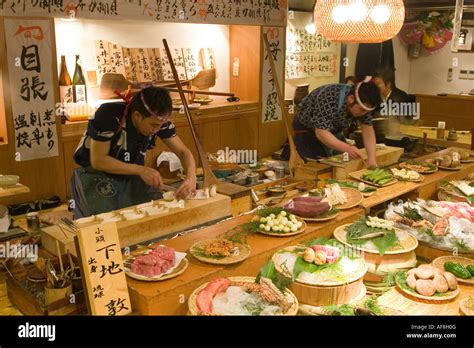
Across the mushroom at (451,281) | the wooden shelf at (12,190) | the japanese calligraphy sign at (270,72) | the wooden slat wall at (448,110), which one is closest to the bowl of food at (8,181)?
the wooden shelf at (12,190)

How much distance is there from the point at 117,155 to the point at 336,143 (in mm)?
2341

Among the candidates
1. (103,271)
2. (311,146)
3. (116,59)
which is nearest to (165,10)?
(116,59)

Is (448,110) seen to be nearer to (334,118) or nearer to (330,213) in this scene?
(334,118)

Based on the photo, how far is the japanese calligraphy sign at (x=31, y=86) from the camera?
6109mm

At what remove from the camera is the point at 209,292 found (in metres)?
2.38

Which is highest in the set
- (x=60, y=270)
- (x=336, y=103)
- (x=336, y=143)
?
(x=336, y=103)

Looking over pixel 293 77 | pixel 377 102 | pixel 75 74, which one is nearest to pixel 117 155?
pixel 377 102

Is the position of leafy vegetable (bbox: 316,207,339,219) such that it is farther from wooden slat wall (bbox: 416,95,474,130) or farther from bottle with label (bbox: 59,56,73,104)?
wooden slat wall (bbox: 416,95,474,130)

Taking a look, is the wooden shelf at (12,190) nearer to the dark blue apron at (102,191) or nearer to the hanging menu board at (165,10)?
the dark blue apron at (102,191)

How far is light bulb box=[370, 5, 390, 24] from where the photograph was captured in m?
4.11

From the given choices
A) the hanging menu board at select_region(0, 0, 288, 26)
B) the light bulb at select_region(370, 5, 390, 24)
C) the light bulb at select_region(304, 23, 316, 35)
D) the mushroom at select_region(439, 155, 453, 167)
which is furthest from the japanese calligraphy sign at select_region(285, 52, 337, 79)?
the light bulb at select_region(370, 5, 390, 24)

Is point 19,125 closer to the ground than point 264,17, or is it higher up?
closer to the ground
